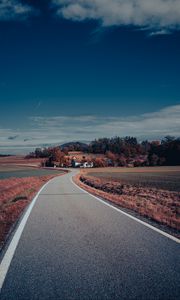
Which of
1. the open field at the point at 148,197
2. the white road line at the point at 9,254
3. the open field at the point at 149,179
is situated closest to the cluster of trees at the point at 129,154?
the open field at the point at 149,179

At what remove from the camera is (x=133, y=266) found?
17.5 ft

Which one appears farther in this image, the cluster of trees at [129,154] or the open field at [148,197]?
the cluster of trees at [129,154]

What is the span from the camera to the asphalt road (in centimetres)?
434

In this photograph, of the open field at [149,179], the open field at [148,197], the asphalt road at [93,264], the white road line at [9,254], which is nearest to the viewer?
the asphalt road at [93,264]

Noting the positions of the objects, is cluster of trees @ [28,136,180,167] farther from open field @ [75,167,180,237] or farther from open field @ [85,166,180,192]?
open field @ [75,167,180,237]

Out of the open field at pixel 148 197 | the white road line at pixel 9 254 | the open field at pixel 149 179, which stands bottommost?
the open field at pixel 149 179

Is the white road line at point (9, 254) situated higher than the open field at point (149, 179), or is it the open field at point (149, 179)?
the white road line at point (9, 254)

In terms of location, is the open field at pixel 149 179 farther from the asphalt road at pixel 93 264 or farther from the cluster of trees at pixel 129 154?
the cluster of trees at pixel 129 154

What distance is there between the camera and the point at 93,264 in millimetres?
5523

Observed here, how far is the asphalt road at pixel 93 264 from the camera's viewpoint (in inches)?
171

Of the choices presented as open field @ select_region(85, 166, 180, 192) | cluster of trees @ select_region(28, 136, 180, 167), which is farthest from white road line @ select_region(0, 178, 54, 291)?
cluster of trees @ select_region(28, 136, 180, 167)

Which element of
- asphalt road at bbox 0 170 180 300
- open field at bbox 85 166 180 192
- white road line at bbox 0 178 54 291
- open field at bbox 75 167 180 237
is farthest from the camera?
open field at bbox 85 166 180 192

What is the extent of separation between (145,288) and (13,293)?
1769 mm

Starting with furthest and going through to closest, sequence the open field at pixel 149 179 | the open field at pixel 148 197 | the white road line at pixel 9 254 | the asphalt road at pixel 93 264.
→ the open field at pixel 149 179 → the open field at pixel 148 197 → the white road line at pixel 9 254 → the asphalt road at pixel 93 264
